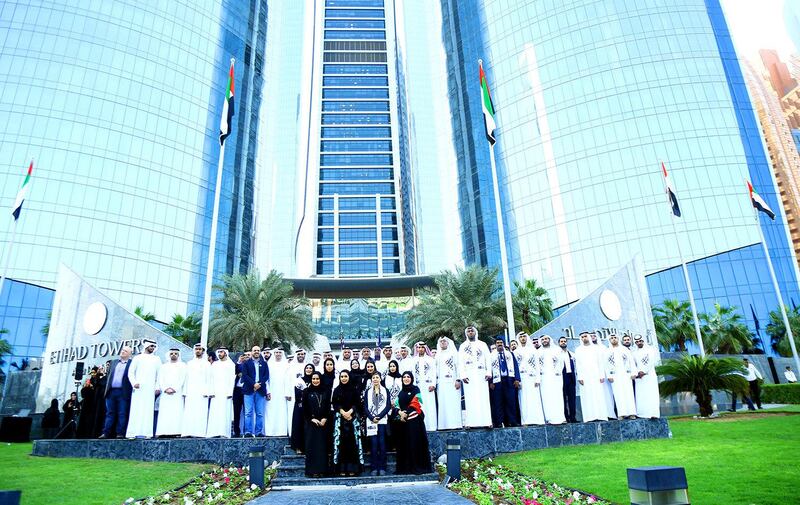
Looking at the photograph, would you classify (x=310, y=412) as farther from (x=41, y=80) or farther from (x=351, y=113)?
(x=351, y=113)

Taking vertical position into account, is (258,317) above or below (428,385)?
above

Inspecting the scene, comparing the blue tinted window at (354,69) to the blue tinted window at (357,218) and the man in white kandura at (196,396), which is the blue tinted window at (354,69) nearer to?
the blue tinted window at (357,218)

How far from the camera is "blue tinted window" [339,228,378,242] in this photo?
8238 cm

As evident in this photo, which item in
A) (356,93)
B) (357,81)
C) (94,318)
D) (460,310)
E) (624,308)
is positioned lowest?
(94,318)

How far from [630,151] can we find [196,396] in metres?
47.3

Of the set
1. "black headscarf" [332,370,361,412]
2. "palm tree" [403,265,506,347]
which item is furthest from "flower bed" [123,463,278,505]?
"palm tree" [403,265,506,347]

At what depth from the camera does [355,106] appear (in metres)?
89.9

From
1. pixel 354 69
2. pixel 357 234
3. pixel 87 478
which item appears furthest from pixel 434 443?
pixel 354 69

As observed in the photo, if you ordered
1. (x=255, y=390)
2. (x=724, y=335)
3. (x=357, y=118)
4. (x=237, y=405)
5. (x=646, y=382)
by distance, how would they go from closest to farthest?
(x=255, y=390), (x=237, y=405), (x=646, y=382), (x=724, y=335), (x=357, y=118)

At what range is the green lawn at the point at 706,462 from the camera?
18.6 feet

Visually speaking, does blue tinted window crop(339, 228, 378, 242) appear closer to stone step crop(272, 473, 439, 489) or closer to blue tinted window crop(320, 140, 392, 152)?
blue tinted window crop(320, 140, 392, 152)

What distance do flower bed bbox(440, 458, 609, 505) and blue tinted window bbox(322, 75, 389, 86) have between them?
90921 mm

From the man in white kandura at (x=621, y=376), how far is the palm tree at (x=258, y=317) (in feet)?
71.2

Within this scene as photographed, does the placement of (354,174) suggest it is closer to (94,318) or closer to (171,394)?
(94,318)
